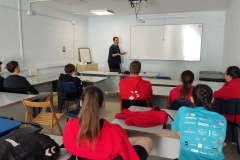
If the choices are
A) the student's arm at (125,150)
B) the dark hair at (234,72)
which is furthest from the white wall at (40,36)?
the dark hair at (234,72)

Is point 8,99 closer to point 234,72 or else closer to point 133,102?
point 133,102

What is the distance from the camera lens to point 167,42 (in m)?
6.53

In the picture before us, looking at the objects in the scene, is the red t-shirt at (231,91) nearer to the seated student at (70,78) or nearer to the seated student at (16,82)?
the seated student at (70,78)

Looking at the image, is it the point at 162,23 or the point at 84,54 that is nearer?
the point at 162,23

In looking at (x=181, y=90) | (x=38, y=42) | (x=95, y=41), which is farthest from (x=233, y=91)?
(x=95, y=41)

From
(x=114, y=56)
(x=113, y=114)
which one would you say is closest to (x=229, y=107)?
(x=113, y=114)

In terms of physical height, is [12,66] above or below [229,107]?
above

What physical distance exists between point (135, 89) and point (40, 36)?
352 cm

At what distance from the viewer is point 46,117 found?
9.20 feet

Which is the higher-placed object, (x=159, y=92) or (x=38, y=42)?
(x=38, y=42)

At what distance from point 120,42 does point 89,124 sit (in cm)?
610

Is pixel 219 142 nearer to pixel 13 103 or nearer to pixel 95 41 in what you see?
pixel 13 103

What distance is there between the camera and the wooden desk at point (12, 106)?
7.96ft

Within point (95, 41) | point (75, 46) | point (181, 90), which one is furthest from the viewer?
point (95, 41)
